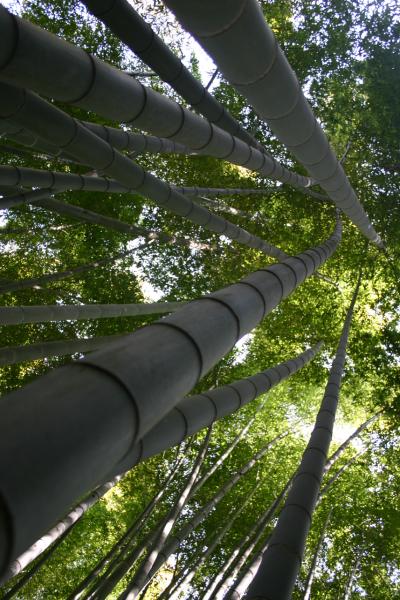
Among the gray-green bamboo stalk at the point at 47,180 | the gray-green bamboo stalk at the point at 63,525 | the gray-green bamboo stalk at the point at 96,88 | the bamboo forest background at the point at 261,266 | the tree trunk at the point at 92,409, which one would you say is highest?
the bamboo forest background at the point at 261,266

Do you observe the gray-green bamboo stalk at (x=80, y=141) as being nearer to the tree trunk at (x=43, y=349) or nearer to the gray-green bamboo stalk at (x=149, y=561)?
the tree trunk at (x=43, y=349)

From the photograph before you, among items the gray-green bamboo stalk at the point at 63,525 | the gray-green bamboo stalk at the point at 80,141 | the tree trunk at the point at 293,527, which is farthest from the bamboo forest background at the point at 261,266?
the tree trunk at the point at 293,527

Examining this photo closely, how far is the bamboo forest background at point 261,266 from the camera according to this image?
751cm

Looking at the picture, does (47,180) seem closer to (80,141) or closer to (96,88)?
(80,141)

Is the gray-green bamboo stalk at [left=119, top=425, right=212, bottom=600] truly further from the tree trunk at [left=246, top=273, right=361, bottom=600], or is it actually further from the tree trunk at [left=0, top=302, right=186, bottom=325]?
the tree trunk at [left=246, top=273, right=361, bottom=600]

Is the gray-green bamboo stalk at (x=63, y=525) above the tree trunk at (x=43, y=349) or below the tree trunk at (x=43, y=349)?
below

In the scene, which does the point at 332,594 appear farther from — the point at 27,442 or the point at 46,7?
the point at 46,7

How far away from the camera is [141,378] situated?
115 centimetres

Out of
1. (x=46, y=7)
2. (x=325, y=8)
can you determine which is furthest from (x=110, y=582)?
(x=46, y=7)

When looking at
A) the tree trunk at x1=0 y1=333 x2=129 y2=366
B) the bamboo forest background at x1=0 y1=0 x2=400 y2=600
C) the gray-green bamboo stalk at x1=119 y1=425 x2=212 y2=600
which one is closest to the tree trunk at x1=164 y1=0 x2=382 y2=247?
the tree trunk at x1=0 y1=333 x2=129 y2=366

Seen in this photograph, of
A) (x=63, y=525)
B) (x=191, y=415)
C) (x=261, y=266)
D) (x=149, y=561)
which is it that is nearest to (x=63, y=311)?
(x=63, y=525)

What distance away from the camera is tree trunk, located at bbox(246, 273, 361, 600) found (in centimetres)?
184

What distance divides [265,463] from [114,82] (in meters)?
10.0

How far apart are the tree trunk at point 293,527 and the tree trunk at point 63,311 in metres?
2.89
